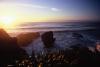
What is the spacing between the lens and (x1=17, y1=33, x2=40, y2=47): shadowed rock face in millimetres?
2906

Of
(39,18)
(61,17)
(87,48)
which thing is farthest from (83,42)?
(39,18)

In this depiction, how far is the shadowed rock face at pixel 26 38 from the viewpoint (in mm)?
2906

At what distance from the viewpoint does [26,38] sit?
2.92 metres

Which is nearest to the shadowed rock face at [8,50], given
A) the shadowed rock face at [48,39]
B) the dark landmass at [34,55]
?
the dark landmass at [34,55]

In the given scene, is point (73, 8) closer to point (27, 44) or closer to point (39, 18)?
point (39, 18)

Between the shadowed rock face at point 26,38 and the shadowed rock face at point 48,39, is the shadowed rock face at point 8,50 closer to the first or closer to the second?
the shadowed rock face at point 26,38

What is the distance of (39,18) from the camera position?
2938 millimetres

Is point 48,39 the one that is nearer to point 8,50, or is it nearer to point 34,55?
point 34,55

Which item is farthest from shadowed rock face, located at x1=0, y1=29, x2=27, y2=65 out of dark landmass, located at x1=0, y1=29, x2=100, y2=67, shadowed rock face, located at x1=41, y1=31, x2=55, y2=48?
shadowed rock face, located at x1=41, y1=31, x2=55, y2=48

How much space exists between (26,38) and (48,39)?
0.24 m

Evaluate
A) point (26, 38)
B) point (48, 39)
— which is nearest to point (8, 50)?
point (26, 38)

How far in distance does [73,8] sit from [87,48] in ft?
1.53

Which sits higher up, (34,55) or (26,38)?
(26,38)

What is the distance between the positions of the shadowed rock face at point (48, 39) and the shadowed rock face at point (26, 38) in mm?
76
